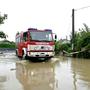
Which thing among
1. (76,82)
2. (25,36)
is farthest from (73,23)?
(76,82)

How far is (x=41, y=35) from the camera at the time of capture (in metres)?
Answer: 27.0

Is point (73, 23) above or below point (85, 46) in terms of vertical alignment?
above

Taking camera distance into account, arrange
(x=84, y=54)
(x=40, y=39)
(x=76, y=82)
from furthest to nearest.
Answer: (x=84, y=54)
(x=40, y=39)
(x=76, y=82)

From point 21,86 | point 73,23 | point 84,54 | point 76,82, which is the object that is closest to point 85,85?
point 76,82

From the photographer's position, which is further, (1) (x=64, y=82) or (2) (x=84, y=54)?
(2) (x=84, y=54)

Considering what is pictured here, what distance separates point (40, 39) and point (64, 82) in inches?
511

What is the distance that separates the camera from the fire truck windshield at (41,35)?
26.9 m

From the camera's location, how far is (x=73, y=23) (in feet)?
126

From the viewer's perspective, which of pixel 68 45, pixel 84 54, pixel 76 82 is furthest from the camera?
pixel 68 45

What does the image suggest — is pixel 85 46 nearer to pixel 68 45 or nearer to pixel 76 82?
pixel 68 45

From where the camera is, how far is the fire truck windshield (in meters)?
26.9

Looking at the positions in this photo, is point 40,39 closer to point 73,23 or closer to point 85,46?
point 85,46

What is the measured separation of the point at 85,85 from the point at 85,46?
71.2ft

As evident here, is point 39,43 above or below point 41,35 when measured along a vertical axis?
below
